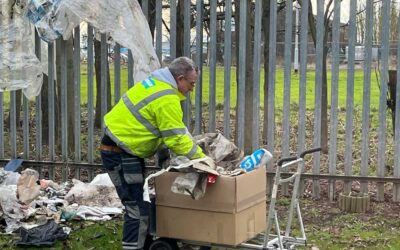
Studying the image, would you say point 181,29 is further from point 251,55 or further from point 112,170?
point 112,170

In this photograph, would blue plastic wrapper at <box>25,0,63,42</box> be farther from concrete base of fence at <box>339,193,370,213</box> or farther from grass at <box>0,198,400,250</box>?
concrete base of fence at <box>339,193,370,213</box>

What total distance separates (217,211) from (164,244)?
60 cm

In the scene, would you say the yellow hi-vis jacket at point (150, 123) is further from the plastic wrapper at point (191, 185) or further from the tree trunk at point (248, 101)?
the tree trunk at point (248, 101)

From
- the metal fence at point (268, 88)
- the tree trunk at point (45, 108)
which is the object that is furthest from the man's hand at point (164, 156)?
the tree trunk at point (45, 108)

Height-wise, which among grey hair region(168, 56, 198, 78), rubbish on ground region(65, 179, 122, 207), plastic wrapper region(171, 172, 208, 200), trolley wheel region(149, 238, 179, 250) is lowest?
trolley wheel region(149, 238, 179, 250)

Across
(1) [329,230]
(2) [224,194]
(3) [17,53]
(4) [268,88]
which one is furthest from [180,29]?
(2) [224,194]

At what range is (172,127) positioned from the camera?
4.83 metres

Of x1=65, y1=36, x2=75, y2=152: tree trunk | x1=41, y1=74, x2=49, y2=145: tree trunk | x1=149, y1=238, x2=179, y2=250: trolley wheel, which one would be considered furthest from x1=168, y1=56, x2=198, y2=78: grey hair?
x1=41, y1=74, x2=49, y2=145: tree trunk

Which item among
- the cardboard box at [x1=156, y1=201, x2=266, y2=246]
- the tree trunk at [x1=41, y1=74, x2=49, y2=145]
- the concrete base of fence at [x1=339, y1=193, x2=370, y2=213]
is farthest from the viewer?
the tree trunk at [x1=41, y1=74, x2=49, y2=145]

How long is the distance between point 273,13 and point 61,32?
2234 mm

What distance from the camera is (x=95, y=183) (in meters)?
7.07

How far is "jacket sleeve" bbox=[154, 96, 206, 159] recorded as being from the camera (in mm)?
4836

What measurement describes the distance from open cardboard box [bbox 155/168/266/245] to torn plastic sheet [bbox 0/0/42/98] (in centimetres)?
256

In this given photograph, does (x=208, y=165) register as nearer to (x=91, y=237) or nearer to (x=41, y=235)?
(x=91, y=237)
